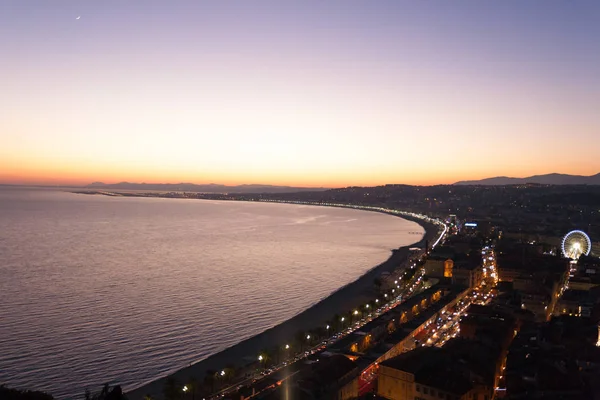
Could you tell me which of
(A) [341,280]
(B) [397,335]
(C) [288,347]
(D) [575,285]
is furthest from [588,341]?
(A) [341,280]

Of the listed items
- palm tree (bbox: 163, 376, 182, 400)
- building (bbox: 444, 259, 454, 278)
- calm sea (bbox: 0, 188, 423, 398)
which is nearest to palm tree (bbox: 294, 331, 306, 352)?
calm sea (bbox: 0, 188, 423, 398)

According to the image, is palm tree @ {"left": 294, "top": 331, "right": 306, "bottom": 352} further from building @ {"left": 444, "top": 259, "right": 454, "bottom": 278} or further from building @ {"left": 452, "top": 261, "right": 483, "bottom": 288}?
building @ {"left": 444, "top": 259, "right": 454, "bottom": 278}

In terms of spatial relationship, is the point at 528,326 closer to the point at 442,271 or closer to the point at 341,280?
the point at 442,271

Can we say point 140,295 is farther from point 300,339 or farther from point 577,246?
point 577,246

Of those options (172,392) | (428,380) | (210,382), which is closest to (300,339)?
(210,382)

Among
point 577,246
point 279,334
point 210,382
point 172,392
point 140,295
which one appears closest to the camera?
point 172,392

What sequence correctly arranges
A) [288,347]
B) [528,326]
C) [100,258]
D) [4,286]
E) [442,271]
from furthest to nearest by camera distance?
[100,258] < [442,271] < [4,286] < [528,326] < [288,347]
